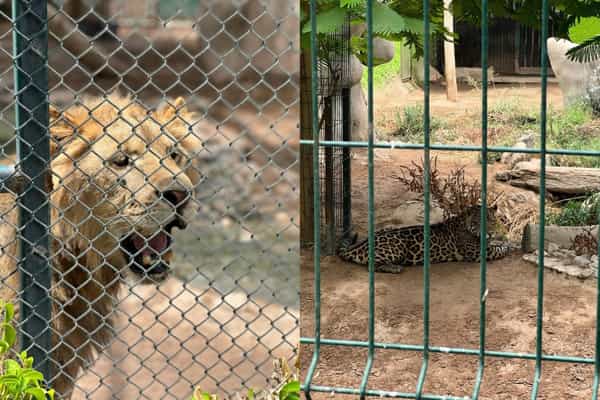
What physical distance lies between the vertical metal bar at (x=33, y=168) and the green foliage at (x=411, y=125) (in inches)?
317

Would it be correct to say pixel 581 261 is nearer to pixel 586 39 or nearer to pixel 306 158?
pixel 306 158

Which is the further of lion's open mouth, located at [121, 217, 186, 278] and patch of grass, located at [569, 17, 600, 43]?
patch of grass, located at [569, 17, 600, 43]

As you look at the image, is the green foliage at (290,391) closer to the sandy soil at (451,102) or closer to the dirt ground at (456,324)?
the dirt ground at (456,324)

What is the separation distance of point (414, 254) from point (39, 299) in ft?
14.1

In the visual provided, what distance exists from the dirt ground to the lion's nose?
2.00m

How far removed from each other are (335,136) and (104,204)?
174 inches

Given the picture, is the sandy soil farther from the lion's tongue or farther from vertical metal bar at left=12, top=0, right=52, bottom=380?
vertical metal bar at left=12, top=0, right=52, bottom=380

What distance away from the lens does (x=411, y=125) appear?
38.7 feet

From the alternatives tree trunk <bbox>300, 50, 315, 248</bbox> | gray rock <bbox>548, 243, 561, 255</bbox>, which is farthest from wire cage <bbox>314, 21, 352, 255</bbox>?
gray rock <bbox>548, 243, 561, 255</bbox>

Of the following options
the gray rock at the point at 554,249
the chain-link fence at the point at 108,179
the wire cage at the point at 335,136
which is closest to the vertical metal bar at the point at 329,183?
the wire cage at the point at 335,136

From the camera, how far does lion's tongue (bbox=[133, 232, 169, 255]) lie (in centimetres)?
403

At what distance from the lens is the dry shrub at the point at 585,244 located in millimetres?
7359

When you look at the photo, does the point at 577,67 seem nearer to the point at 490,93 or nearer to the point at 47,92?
the point at 490,93

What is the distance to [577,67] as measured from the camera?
12320mm
